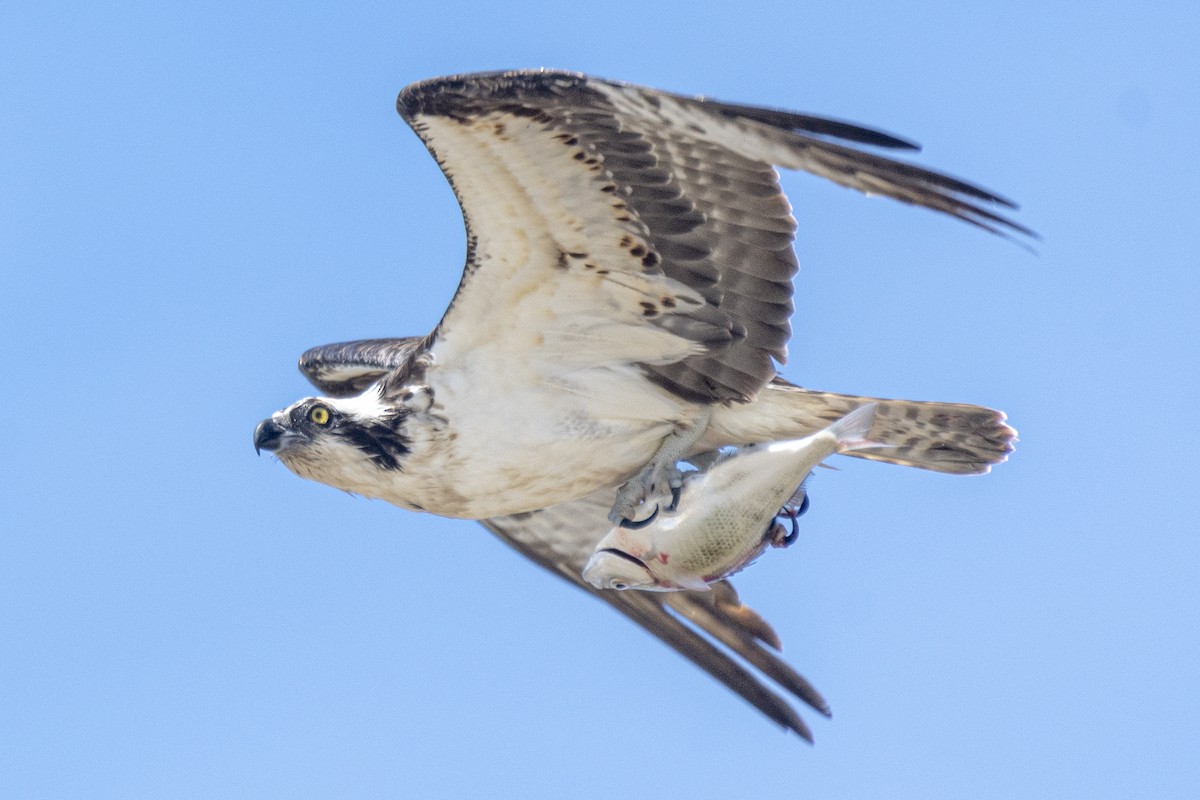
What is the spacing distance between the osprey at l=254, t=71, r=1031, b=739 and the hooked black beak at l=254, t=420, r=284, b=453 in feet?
0.04

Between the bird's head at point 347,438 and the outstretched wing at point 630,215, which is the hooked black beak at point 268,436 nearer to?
the bird's head at point 347,438

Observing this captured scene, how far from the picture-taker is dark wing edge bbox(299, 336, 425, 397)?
10.0m

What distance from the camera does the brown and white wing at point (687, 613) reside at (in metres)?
9.89

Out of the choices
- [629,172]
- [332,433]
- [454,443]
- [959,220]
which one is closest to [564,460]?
[454,443]

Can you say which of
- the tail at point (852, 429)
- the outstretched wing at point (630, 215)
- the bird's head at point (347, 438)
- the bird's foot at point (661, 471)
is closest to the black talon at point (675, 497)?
the bird's foot at point (661, 471)

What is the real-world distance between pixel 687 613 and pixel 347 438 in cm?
252

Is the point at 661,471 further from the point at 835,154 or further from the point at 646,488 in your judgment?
the point at 835,154

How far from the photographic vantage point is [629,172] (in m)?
7.99

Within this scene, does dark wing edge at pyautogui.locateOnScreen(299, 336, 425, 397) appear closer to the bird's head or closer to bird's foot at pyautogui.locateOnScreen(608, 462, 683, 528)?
the bird's head

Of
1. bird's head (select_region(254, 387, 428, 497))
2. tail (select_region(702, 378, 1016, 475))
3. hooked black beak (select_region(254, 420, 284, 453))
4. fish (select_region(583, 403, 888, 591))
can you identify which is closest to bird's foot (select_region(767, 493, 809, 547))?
fish (select_region(583, 403, 888, 591))

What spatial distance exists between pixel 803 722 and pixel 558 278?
2.97 m

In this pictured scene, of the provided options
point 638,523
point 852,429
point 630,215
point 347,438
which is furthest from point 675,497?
point 347,438

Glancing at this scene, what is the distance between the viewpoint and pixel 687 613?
33.9ft

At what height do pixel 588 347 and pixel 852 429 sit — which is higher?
pixel 588 347
